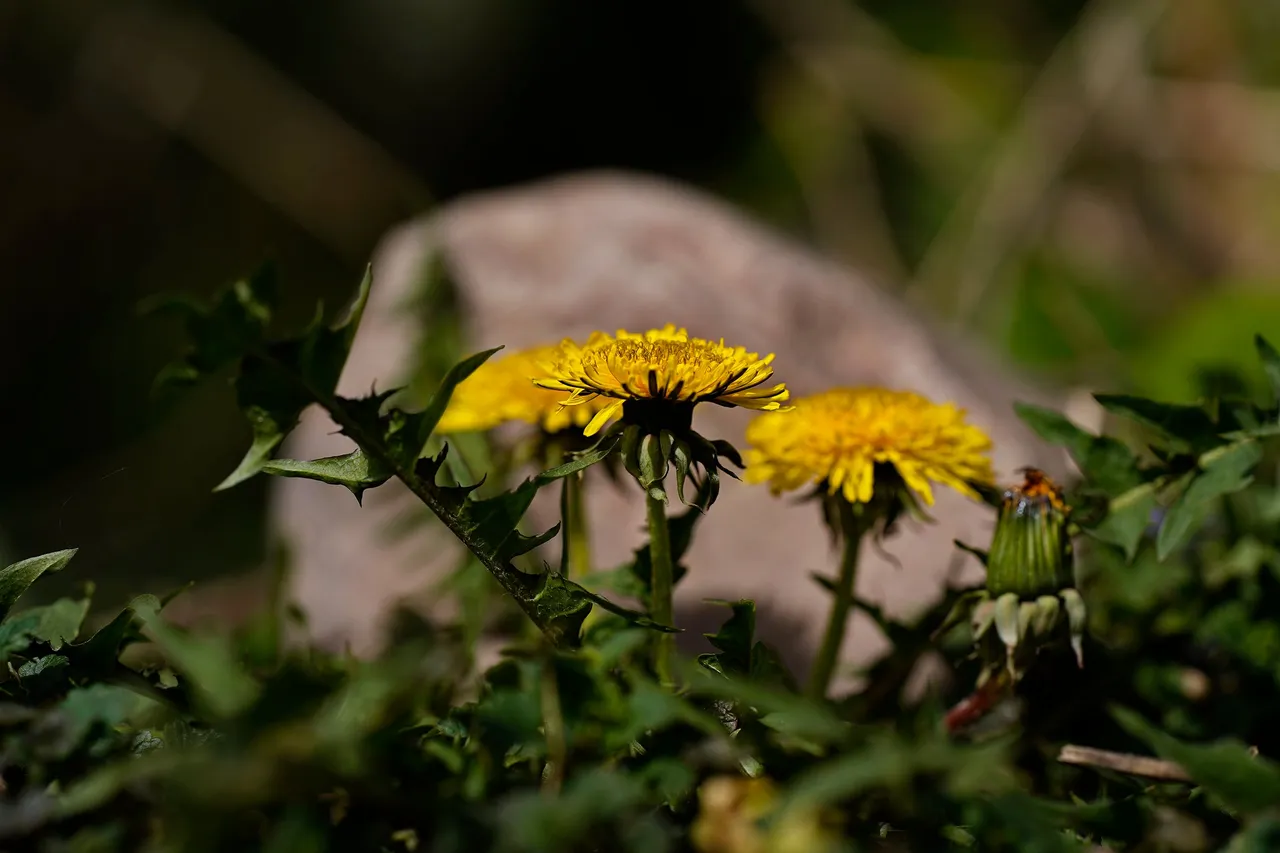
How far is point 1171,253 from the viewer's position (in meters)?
3.08

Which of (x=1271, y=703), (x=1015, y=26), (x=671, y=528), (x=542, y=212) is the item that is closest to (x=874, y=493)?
(x=671, y=528)

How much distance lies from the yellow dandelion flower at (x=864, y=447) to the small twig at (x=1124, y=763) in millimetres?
191

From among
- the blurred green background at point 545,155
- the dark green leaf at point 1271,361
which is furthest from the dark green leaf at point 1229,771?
the blurred green background at point 545,155

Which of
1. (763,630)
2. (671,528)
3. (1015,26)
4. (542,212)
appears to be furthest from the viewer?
(1015,26)

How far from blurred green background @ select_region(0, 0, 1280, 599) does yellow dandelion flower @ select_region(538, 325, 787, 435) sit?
201 centimetres

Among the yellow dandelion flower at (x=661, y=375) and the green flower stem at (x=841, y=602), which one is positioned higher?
the yellow dandelion flower at (x=661, y=375)

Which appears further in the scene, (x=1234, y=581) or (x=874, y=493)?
(x=1234, y=581)

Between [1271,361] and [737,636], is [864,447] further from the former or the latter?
[1271,361]

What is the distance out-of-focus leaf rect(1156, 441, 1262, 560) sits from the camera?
2.48ft

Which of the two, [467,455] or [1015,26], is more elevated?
[1015,26]

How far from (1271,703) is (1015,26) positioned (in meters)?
2.98

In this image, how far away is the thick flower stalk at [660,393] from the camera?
2.07 ft

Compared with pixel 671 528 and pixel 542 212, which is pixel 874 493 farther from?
pixel 542 212

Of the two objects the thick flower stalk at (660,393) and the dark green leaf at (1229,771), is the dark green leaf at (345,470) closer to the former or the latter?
the thick flower stalk at (660,393)
